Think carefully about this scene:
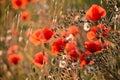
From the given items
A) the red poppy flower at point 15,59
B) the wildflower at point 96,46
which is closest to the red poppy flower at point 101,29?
the wildflower at point 96,46

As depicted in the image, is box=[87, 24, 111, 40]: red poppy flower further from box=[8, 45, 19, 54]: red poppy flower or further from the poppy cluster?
box=[8, 45, 19, 54]: red poppy flower

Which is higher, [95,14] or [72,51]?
[95,14]

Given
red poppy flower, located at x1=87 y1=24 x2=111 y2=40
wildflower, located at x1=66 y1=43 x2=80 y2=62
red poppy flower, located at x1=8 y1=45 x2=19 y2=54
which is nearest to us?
red poppy flower, located at x1=87 y1=24 x2=111 y2=40

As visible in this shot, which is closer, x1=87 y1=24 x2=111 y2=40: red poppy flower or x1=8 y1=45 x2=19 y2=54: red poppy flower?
x1=87 y1=24 x2=111 y2=40: red poppy flower

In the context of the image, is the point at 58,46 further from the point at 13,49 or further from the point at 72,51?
the point at 13,49

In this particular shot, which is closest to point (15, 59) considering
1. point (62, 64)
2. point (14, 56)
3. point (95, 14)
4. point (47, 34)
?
point (14, 56)

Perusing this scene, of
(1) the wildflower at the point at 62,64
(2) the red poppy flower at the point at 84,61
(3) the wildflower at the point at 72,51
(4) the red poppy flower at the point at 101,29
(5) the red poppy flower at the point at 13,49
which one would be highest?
(4) the red poppy flower at the point at 101,29

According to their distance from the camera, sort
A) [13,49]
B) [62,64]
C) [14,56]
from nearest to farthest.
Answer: [62,64] → [14,56] → [13,49]

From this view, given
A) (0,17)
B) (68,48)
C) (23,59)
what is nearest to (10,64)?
(23,59)

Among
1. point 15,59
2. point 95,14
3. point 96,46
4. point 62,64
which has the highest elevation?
point 95,14

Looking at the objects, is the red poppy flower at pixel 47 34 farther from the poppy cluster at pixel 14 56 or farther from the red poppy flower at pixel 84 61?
the poppy cluster at pixel 14 56

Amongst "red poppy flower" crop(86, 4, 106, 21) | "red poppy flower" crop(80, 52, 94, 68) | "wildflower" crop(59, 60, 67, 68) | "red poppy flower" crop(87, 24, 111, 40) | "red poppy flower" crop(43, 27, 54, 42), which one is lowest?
"wildflower" crop(59, 60, 67, 68)

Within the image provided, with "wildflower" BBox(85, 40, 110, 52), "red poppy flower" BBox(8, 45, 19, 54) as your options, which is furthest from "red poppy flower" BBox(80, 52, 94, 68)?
"red poppy flower" BBox(8, 45, 19, 54)
